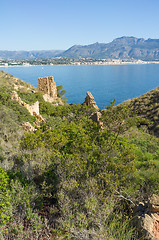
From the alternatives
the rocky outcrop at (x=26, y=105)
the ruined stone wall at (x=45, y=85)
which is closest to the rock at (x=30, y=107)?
the rocky outcrop at (x=26, y=105)

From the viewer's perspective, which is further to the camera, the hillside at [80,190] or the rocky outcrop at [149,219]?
the hillside at [80,190]

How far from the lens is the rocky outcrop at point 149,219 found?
453 centimetres

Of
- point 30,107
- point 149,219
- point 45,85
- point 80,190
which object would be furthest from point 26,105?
point 149,219

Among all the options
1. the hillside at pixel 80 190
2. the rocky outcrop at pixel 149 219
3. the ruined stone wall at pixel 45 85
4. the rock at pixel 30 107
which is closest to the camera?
the rocky outcrop at pixel 149 219

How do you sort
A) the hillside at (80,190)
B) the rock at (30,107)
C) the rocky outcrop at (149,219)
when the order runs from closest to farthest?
the rocky outcrop at (149,219) < the hillside at (80,190) < the rock at (30,107)

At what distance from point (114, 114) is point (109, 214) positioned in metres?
4.39

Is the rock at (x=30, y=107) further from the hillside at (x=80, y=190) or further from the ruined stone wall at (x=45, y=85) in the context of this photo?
the ruined stone wall at (x=45, y=85)

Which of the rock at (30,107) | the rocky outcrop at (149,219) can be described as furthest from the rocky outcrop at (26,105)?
the rocky outcrop at (149,219)

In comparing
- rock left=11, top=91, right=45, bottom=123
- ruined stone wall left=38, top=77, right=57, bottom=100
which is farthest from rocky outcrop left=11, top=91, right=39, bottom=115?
ruined stone wall left=38, top=77, right=57, bottom=100

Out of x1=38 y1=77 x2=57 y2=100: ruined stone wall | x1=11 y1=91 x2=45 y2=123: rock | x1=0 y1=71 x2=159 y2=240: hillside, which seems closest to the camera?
x1=0 y1=71 x2=159 y2=240: hillside

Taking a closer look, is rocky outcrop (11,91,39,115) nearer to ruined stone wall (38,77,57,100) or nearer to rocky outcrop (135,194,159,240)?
ruined stone wall (38,77,57,100)

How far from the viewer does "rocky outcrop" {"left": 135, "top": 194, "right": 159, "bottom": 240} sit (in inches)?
178

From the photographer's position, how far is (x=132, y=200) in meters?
6.09

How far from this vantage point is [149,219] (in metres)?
4.78
